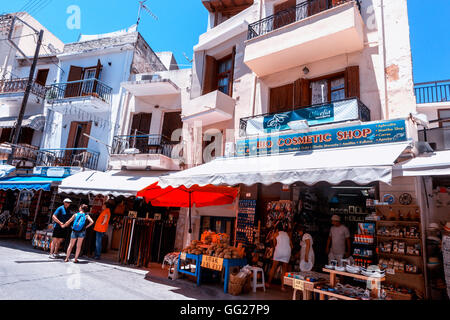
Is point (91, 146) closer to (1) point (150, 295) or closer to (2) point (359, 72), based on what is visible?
(1) point (150, 295)

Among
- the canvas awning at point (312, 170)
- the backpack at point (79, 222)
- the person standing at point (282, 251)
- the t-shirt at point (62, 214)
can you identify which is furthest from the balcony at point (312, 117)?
the t-shirt at point (62, 214)

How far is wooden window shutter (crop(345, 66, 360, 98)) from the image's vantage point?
8188 millimetres

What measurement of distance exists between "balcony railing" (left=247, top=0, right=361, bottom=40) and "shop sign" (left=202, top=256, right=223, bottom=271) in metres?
8.45

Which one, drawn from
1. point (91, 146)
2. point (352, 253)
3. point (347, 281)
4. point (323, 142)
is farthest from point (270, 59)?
point (91, 146)

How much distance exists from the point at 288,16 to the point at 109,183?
942 cm

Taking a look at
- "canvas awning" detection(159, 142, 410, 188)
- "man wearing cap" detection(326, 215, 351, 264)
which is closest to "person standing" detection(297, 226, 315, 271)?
"man wearing cap" detection(326, 215, 351, 264)

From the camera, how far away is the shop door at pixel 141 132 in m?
13.1

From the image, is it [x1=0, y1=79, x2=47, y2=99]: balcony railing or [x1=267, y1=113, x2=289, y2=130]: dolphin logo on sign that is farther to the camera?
[x1=0, y1=79, x2=47, y2=99]: balcony railing

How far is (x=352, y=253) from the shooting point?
7.63m

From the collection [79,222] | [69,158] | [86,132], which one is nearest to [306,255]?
[79,222]

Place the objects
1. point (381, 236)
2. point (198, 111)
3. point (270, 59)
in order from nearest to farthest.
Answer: point (381, 236), point (270, 59), point (198, 111)

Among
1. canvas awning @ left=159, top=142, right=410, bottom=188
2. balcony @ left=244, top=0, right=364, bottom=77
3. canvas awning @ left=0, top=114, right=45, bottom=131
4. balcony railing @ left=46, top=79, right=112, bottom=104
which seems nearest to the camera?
canvas awning @ left=159, top=142, right=410, bottom=188

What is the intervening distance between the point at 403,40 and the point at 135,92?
11.5 metres

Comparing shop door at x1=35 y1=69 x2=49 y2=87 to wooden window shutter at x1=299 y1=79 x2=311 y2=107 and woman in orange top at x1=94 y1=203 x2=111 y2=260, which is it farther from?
wooden window shutter at x1=299 y1=79 x2=311 y2=107
